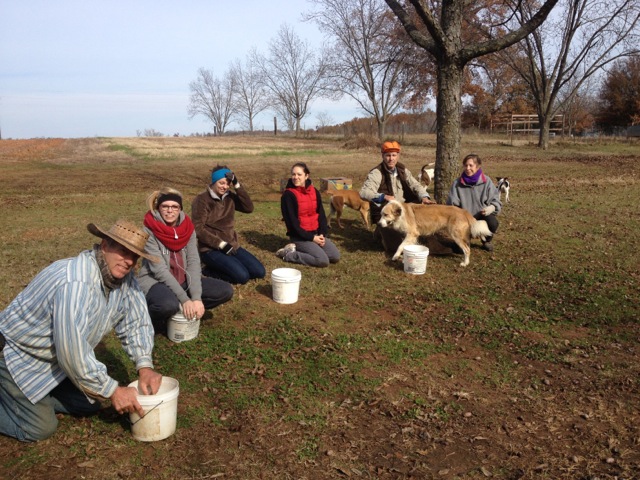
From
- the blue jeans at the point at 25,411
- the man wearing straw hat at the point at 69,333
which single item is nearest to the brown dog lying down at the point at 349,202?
the man wearing straw hat at the point at 69,333

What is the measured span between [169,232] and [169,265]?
1.15 ft

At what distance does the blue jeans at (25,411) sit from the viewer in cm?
313

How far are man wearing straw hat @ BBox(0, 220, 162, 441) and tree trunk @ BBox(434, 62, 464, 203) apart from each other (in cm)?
719

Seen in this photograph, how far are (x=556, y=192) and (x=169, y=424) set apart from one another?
43.3 ft

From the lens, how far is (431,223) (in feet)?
24.8

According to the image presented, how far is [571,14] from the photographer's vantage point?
2781 cm

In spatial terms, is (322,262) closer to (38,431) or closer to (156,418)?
(156,418)

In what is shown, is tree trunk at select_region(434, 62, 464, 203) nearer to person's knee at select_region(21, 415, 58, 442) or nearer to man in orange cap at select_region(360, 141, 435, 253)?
man in orange cap at select_region(360, 141, 435, 253)

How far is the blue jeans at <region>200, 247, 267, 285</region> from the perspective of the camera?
6.28 meters

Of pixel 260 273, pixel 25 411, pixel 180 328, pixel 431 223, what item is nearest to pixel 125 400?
pixel 25 411

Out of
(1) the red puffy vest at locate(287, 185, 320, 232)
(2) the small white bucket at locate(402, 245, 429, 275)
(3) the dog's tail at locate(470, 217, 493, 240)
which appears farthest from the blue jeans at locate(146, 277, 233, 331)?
(3) the dog's tail at locate(470, 217, 493, 240)

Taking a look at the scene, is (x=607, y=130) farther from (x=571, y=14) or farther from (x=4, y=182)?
(x=4, y=182)

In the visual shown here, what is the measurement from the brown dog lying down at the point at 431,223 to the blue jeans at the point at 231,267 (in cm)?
204

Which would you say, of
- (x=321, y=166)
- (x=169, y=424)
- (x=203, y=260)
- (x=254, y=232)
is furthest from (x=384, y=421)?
(x=321, y=166)
